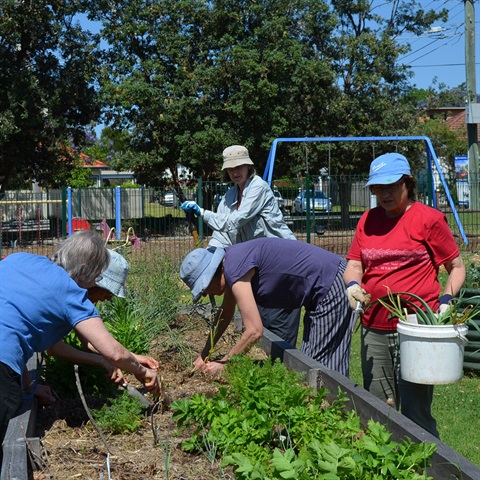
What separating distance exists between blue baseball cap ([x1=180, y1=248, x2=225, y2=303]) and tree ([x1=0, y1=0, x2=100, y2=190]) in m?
19.0

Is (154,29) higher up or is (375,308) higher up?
(154,29)

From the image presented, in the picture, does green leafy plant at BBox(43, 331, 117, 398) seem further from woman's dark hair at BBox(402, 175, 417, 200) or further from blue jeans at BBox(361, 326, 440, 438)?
woman's dark hair at BBox(402, 175, 417, 200)

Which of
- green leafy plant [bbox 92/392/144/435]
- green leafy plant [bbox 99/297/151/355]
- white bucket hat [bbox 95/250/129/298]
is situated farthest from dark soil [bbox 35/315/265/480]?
white bucket hat [bbox 95/250/129/298]

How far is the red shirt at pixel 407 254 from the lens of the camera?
3.60m

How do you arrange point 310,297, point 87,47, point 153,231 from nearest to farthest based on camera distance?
1. point 310,297
2. point 153,231
3. point 87,47

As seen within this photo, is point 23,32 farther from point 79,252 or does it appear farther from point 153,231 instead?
point 79,252

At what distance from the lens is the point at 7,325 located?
9.91 feet

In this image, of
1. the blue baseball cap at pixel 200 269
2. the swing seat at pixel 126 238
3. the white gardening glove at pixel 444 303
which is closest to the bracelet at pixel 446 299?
the white gardening glove at pixel 444 303

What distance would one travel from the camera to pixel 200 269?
3859 millimetres

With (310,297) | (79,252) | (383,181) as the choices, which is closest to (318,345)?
(310,297)

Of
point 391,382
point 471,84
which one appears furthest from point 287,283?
point 471,84

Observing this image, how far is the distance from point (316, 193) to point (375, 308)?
49.5 ft

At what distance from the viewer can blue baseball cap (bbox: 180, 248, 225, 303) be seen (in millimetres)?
3826

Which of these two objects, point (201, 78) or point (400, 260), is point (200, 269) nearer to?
point (400, 260)
